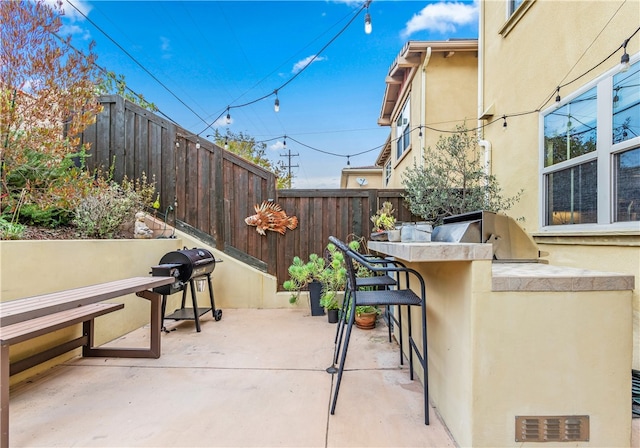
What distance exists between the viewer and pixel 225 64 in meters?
7.73

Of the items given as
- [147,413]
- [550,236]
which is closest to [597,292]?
[550,236]

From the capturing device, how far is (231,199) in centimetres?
478

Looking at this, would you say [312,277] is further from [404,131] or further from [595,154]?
[404,131]

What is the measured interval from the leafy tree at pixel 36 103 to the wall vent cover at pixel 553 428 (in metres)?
4.48

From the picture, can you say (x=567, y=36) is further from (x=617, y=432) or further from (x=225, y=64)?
(x=225, y=64)

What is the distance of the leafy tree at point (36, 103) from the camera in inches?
121

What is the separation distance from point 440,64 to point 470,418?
6.10m

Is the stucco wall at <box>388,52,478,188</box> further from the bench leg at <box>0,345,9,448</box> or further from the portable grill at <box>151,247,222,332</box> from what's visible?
the bench leg at <box>0,345,9,448</box>

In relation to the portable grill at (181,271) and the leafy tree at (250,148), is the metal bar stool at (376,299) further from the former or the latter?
the leafy tree at (250,148)

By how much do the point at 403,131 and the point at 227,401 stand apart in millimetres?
7044

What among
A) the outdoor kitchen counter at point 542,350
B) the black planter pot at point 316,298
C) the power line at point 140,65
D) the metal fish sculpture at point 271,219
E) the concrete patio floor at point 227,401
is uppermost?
the power line at point 140,65

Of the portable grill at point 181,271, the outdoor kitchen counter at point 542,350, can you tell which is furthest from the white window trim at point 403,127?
the outdoor kitchen counter at point 542,350

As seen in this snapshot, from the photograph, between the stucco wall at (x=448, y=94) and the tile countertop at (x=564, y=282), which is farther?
the stucco wall at (x=448, y=94)

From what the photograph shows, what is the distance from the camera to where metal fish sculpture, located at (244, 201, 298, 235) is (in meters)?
4.66
